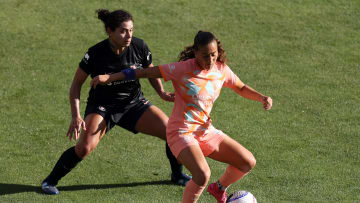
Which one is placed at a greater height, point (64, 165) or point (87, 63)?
point (87, 63)

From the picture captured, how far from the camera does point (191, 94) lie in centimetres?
709

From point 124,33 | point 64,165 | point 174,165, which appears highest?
point 124,33

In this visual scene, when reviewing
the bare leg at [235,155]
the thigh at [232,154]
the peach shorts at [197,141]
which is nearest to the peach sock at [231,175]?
the bare leg at [235,155]

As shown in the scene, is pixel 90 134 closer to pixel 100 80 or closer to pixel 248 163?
pixel 100 80

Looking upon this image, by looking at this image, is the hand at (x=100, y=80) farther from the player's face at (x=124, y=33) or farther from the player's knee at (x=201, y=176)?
the player's knee at (x=201, y=176)

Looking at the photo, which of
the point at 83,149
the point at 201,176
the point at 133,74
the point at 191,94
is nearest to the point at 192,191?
the point at 201,176

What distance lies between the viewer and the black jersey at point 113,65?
802cm

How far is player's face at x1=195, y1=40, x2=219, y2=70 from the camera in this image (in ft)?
22.7

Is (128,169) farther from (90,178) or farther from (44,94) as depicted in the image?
(44,94)

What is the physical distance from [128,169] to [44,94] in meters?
3.02

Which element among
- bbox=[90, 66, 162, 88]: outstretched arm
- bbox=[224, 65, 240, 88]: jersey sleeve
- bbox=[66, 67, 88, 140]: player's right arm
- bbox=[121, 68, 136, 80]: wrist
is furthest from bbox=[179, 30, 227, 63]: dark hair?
bbox=[66, 67, 88, 140]: player's right arm

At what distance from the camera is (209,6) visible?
1484cm

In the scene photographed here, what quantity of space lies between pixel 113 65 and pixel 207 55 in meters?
1.53

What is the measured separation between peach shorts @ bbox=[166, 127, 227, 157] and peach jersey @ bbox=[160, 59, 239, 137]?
42 millimetres
